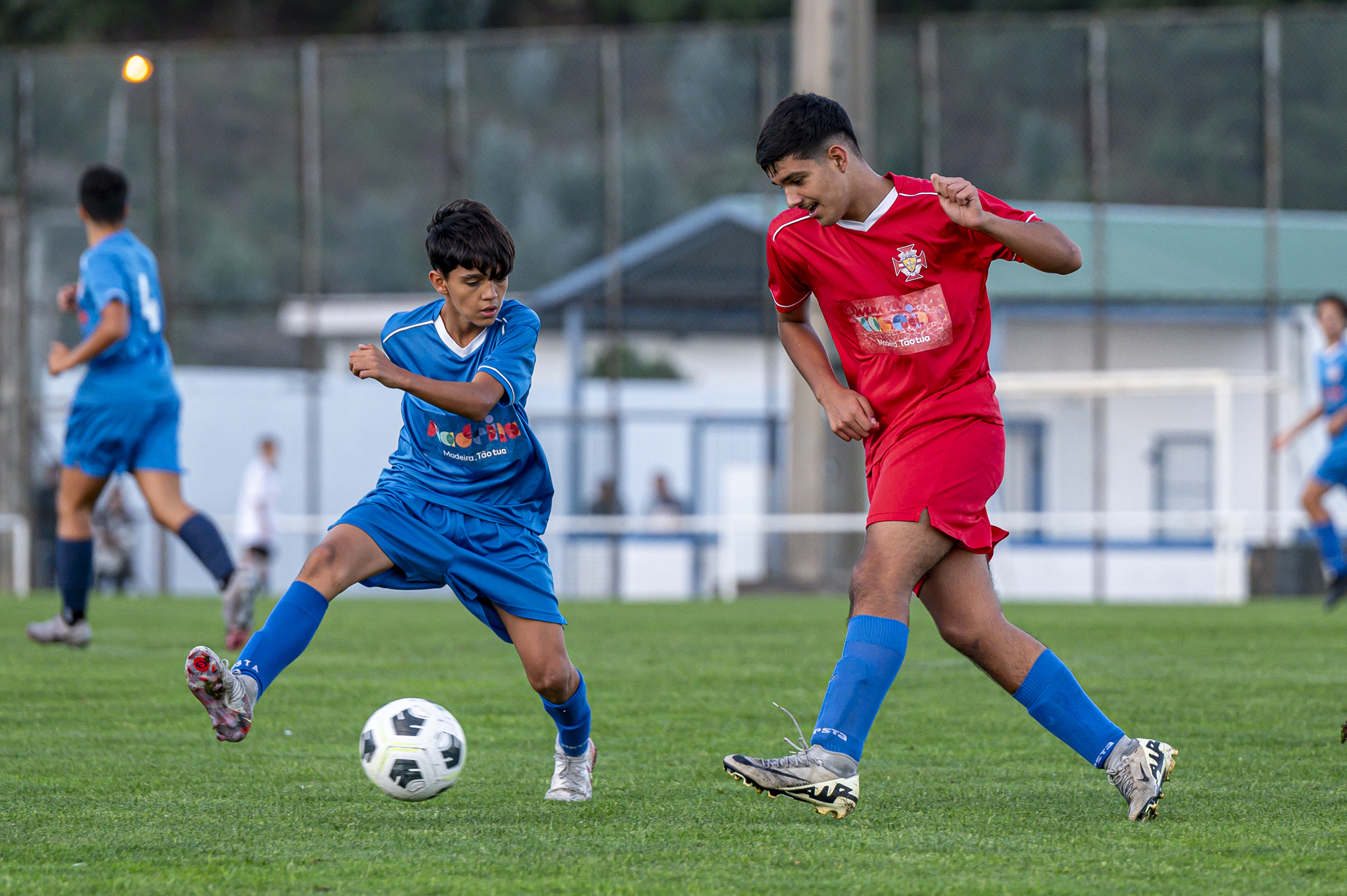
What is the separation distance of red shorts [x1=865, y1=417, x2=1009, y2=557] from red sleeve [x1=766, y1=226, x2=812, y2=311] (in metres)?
0.51

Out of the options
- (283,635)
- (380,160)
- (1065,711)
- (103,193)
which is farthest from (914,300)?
(380,160)

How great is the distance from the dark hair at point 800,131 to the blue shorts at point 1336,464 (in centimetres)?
839

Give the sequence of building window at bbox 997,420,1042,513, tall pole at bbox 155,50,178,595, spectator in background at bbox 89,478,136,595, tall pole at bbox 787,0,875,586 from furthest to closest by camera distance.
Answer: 1. tall pole at bbox 155,50,178,595
2. building window at bbox 997,420,1042,513
3. spectator in background at bbox 89,478,136,595
4. tall pole at bbox 787,0,875,586

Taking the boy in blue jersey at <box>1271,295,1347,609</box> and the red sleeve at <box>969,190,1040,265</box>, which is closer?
the red sleeve at <box>969,190,1040,265</box>

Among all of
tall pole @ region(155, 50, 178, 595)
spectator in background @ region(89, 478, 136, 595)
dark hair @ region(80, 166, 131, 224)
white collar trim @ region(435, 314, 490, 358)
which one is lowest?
spectator in background @ region(89, 478, 136, 595)

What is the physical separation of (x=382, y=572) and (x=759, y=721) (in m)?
2.01

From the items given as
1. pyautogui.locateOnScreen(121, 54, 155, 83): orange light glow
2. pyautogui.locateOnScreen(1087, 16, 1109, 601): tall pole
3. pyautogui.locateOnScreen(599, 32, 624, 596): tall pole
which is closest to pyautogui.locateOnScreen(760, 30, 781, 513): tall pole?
pyautogui.locateOnScreen(599, 32, 624, 596): tall pole

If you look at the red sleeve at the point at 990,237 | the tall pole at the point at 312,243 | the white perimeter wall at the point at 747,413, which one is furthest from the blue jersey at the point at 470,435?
the tall pole at the point at 312,243

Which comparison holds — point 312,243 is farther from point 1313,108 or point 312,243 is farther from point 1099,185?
point 1313,108

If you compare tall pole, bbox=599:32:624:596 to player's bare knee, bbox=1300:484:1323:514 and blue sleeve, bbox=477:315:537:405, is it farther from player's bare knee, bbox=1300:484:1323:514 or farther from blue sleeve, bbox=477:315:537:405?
blue sleeve, bbox=477:315:537:405

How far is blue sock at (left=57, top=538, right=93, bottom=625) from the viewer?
300 inches

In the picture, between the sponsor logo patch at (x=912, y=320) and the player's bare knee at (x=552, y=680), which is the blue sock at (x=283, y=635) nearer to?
the player's bare knee at (x=552, y=680)

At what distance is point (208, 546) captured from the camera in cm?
746

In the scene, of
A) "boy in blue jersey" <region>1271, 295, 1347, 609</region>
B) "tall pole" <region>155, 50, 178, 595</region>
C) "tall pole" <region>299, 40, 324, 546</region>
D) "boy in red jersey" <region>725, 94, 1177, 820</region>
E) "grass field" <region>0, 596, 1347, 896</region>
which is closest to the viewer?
"grass field" <region>0, 596, 1347, 896</region>
